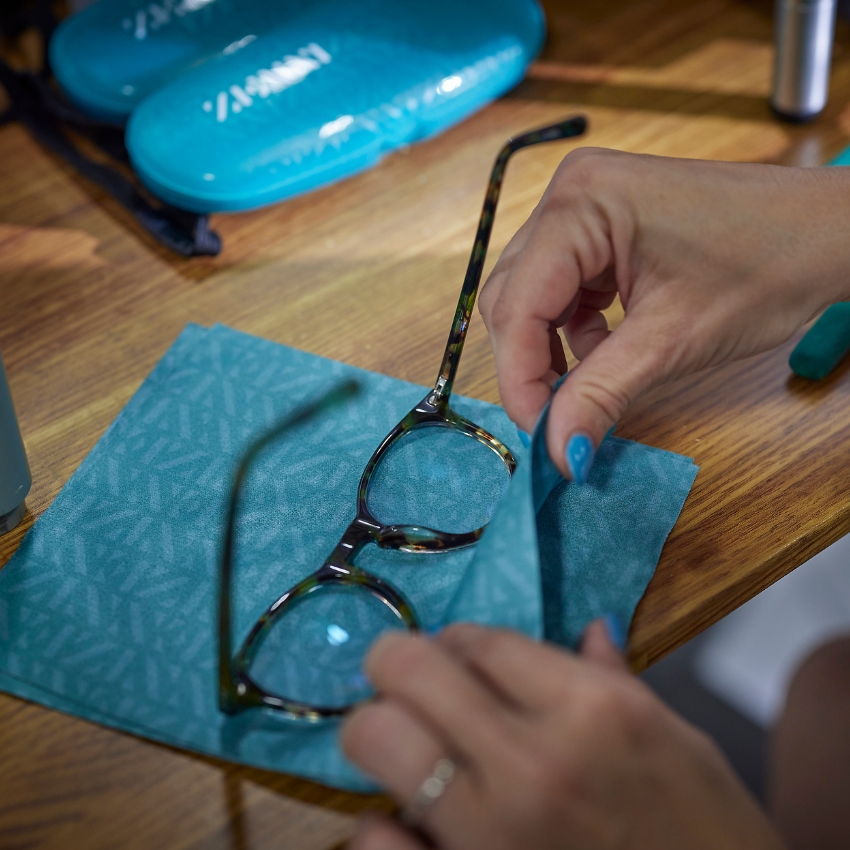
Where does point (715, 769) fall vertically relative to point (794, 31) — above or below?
below

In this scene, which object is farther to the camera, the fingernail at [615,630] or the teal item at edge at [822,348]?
the teal item at edge at [822,348]

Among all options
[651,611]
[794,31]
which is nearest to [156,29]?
[794,31]

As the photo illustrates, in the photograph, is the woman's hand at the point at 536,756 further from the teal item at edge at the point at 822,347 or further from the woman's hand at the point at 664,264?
the teal item at edge at the point at 822,347

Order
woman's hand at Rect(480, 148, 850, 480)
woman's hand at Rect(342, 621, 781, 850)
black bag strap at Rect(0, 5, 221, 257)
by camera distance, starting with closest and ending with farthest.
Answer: woman's hand at Rect(342, 621, 781, 850), woman's hand at Rect(480, 148, 850, 480), black bag strap at Rect(0, 5, 221, 257)

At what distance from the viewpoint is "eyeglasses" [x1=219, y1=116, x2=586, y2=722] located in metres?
0.36

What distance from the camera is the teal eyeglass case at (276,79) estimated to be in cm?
61

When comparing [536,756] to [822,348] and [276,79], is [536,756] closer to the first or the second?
[822,348]

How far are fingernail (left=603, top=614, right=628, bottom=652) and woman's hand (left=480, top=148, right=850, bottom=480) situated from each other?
82 millimetres

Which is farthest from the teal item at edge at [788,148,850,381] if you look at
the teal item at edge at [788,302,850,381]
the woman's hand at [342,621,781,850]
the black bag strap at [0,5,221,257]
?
the black bag strap at [0,5,221,257]

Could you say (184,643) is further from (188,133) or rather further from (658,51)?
(658,51)

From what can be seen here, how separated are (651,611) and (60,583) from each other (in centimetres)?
26

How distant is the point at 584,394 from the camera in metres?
0.40

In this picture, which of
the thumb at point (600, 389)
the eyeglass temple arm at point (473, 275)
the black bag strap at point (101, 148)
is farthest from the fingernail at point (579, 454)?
the black bag strap at point (101, 148)

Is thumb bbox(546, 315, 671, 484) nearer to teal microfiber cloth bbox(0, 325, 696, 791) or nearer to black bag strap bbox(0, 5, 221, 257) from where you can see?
teal microfiber cloth bbox(0, 325, 696, 791)
